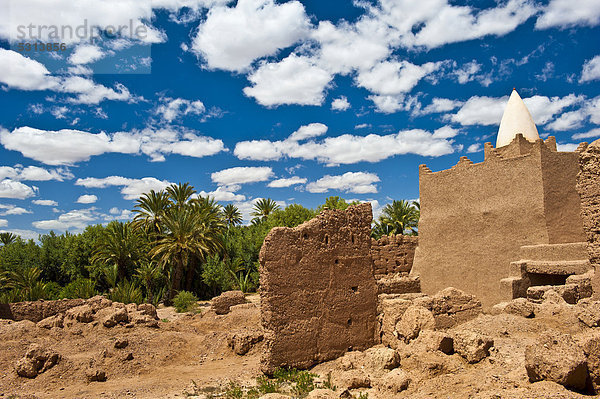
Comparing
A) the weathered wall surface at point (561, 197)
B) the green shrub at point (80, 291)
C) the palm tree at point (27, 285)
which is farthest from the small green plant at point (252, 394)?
the palm tree at point (27, 285)

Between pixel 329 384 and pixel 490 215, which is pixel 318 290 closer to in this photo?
pixel 329 384

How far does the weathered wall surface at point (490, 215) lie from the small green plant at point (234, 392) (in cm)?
888

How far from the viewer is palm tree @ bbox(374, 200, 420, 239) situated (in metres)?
33.0

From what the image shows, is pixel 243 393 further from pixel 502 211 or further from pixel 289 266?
pixel 502 211

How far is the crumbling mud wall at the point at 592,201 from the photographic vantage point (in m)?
8.61

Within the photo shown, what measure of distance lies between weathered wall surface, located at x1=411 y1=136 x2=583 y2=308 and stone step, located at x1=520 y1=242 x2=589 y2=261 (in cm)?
45

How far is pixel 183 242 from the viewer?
1103 inches

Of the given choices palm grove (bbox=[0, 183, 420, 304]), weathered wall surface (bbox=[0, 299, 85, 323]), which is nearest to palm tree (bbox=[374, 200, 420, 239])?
palm grove (bbox=[0, 183, 420, 304])

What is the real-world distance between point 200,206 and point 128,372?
23158mm

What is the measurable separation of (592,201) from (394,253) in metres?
9.50

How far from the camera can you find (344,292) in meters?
10.6

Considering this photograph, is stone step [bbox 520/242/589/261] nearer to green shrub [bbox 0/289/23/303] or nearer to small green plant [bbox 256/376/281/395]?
small green plant [bbox 256/376/281/395]

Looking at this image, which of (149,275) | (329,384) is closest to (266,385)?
(329,384)

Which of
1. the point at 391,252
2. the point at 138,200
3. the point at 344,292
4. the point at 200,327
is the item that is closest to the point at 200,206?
the point at 138,200
